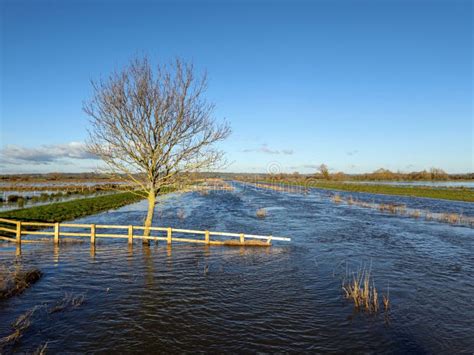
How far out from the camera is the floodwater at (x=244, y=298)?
8.41m

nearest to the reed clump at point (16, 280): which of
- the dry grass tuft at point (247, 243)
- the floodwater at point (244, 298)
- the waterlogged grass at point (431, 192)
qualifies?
the floodwater at point (244, 298)

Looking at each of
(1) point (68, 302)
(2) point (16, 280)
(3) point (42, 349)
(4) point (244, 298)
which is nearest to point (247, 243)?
(4) point (244, 298)

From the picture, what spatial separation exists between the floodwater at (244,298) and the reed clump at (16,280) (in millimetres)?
360

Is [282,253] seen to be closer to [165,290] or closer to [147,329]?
[165,290]

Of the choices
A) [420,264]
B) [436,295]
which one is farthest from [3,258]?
[420,264]

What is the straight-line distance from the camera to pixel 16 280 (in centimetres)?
1184

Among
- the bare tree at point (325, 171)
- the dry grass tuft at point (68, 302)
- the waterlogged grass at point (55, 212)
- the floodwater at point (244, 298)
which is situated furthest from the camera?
the bare tree at point (325, 171)

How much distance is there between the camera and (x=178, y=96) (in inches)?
732

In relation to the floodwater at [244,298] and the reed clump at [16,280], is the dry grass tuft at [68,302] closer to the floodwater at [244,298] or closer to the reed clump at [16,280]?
the floodwater at [244,298]

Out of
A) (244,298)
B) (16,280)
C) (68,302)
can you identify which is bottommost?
(244,298)

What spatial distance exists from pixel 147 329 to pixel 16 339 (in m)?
3.28

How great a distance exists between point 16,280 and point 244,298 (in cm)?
884

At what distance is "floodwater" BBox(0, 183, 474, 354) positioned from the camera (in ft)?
27.6

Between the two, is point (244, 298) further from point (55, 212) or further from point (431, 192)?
point (431, 192)
